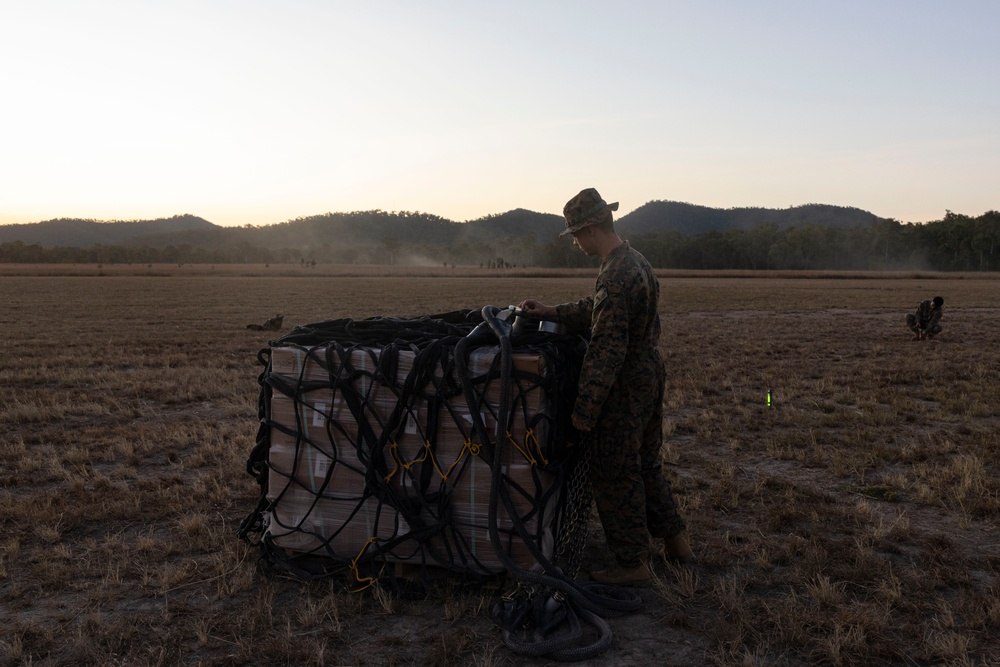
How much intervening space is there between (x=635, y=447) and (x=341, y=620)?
197 centimetres

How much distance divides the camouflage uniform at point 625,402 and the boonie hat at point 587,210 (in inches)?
9.2

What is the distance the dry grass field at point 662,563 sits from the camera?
13.1 feet

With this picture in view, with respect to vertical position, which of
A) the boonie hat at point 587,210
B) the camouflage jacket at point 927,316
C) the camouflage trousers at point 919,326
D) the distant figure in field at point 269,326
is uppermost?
the boonie hat at point 587,210

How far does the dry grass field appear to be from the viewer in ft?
13.1

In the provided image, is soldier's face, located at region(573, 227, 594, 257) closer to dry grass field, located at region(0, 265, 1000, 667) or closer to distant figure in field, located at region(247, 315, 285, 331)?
dry grass field, located at region(0, 265, 1000, 667)

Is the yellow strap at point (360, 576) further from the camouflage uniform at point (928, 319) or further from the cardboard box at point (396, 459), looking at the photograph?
the camouflage uniform at point (928, 319)

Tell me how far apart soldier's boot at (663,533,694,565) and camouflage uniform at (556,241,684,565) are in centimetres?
10

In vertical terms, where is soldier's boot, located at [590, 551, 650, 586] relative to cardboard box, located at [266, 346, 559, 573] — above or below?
below

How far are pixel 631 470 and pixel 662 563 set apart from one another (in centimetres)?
89

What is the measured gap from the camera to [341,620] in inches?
170

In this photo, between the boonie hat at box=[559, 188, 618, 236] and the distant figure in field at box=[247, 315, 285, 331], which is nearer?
the boonie hat at box=[559, 188, 618, 236]

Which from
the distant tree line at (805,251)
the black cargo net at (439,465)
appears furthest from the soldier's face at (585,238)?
the distant tree line at (805,251)

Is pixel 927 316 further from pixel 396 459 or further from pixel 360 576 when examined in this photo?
pixel 360 576

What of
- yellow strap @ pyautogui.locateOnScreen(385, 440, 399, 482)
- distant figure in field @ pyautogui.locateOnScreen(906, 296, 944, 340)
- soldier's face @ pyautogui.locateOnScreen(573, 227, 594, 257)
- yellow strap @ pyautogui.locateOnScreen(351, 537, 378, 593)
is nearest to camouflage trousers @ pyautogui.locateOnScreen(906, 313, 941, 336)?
distant figure in field @ pyautogui.locateOnScreen(906, 296, 944, 340)
